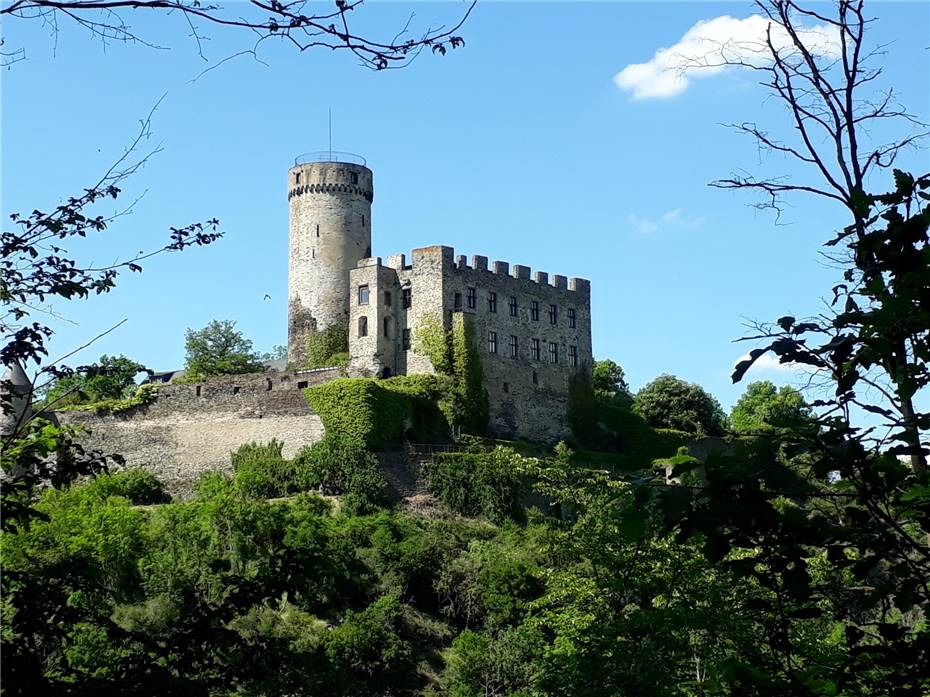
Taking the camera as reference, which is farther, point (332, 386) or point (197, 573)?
point (332, 386)

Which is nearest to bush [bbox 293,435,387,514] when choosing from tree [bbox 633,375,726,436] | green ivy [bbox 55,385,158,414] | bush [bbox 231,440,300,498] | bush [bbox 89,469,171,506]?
bush [bbox 231,440,300,498]

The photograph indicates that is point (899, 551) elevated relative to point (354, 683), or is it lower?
elevated

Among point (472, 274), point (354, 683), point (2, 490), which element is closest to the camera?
point (2, 490)

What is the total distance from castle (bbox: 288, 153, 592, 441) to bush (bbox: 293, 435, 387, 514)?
3.94 meters

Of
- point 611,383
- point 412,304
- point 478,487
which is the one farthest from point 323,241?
point 611,383

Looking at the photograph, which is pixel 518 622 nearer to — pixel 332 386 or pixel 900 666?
pixel 332 386

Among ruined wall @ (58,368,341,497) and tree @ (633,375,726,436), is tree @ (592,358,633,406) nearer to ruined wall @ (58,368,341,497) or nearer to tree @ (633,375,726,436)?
tree @ (633,375,726,436)

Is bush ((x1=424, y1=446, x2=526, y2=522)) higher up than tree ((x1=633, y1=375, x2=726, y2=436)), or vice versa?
tree ((x1=633, y1=375, x2=726, y2=436))

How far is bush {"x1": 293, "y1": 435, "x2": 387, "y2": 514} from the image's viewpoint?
135 feet

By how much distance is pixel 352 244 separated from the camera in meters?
47.8

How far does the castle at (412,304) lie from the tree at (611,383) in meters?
10.1

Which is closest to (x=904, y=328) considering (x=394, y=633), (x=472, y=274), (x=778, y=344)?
(x=778, y=344)

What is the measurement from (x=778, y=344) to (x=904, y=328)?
59cm

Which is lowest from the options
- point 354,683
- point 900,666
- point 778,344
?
point 354,683
